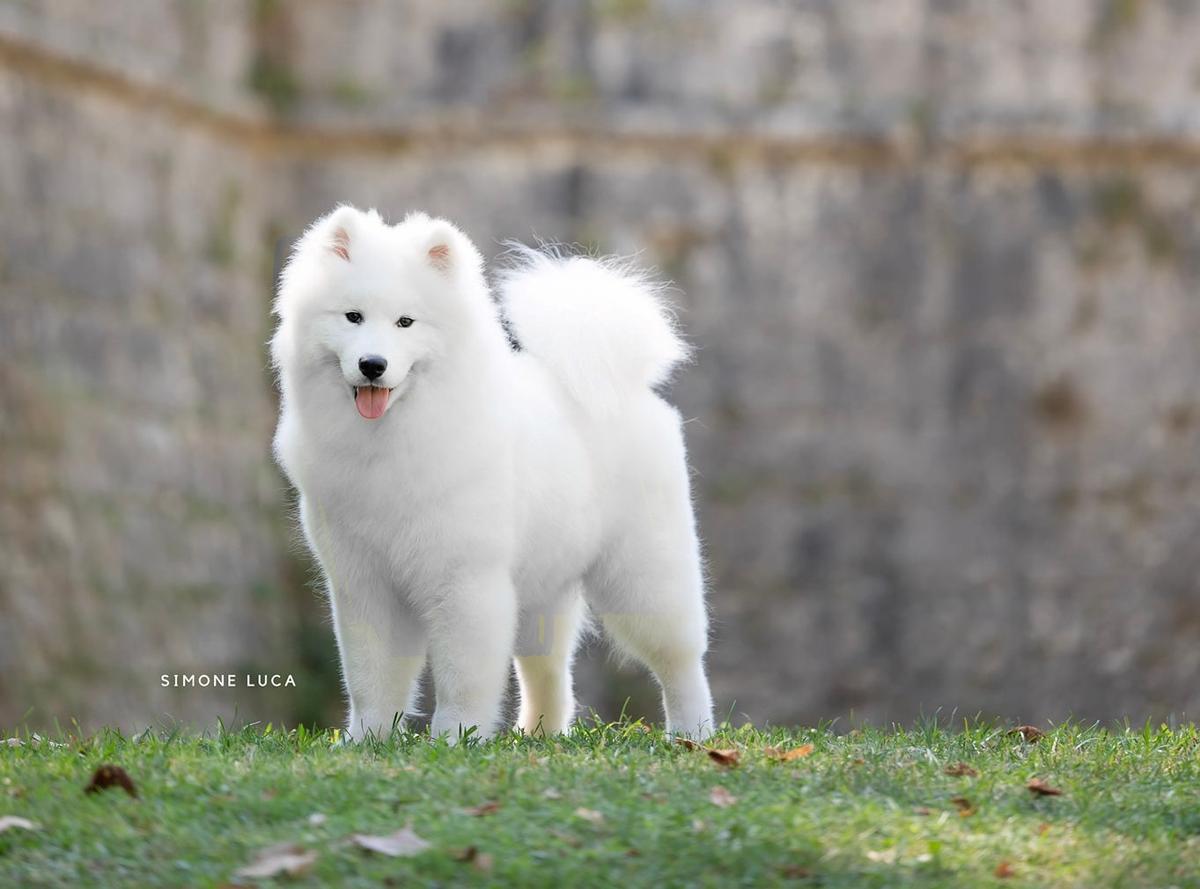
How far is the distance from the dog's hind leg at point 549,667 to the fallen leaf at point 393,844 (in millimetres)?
2163

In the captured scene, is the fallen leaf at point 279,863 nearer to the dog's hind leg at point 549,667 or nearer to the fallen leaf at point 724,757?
the fallen leaf at point 724,757

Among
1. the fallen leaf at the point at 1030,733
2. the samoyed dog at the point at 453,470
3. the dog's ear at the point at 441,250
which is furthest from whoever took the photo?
the fallen leaf at the point at 1030,733

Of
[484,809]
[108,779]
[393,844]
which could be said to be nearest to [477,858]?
[393,844]

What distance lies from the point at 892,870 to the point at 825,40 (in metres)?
11.4

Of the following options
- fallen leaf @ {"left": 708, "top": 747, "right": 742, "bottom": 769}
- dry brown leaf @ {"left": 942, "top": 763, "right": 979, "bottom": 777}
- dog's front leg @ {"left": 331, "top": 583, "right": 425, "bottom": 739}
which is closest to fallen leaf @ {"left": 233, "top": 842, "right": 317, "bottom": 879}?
fallen leaf @ {"left": 708, "top": 747, "right": 742, "bottom": 769}

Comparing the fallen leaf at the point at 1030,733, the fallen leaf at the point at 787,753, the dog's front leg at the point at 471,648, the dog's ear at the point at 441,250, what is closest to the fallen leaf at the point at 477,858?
the fallen leaf at the point at 787,753

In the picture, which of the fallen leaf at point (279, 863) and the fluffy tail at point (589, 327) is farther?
the fluffy tail at point (589, 327)

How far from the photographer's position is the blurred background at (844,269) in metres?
13.8

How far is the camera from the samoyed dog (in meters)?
5.11

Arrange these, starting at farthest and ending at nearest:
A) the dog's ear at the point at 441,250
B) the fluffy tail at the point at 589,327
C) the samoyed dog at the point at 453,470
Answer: the fluffy tail at the point at 589,327, the dog's ear at the point at 441,250, the samoyed dog at the point at 453,470

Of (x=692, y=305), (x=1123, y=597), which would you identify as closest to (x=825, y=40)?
(x=692, y=305)

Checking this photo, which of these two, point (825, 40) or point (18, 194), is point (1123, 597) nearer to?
point (825, 40)

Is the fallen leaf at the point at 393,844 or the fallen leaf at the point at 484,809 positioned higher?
the fallen leaf at the point at 393,844

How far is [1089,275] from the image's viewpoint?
14070mm
